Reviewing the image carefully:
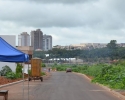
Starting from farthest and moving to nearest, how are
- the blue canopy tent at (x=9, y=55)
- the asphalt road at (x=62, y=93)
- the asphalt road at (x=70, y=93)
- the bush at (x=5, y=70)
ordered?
the bush at (x=5, y=70)
the asphalt road at (x=70, y=93)
the asphalt road at (x=62, y=93)
the blue canopy tent at (x=9, y=55)

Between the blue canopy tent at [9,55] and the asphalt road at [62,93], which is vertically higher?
the blue canopy tent at [9,55]

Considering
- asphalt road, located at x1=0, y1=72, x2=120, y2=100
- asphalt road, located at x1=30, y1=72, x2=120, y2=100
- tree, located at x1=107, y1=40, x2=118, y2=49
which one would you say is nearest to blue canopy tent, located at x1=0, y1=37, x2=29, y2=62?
asphalt road, located at x1=0, y1=72, x2=120, y2=100

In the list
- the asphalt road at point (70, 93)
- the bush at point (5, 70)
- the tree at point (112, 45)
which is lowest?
the asphalt road at point (70, 93)

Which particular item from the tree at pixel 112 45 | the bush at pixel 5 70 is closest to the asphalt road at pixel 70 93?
the bush at pixel 5 70

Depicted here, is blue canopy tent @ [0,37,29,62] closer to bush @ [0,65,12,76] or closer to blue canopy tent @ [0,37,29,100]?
blue canopy tent @ [0,37,29,100]

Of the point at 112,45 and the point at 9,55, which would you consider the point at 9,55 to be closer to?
the point at 9,55

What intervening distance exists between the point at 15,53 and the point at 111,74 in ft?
89.8

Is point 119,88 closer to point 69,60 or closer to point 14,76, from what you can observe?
point 14,76

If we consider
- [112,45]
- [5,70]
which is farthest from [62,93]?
[112,45]

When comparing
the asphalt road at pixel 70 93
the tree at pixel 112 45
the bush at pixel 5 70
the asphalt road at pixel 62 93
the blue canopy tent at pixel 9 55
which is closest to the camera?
the blue canopy tent at pixel 9 55

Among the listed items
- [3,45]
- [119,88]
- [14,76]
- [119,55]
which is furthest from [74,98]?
Result: [119,55]

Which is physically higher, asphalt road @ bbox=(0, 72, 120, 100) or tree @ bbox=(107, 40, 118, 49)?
tree @ bbox=(107, 40, 118, 49)

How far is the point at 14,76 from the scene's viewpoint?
45.8 m

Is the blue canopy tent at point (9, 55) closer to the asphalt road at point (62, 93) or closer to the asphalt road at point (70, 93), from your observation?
the asphalt road at point (62, 93)
